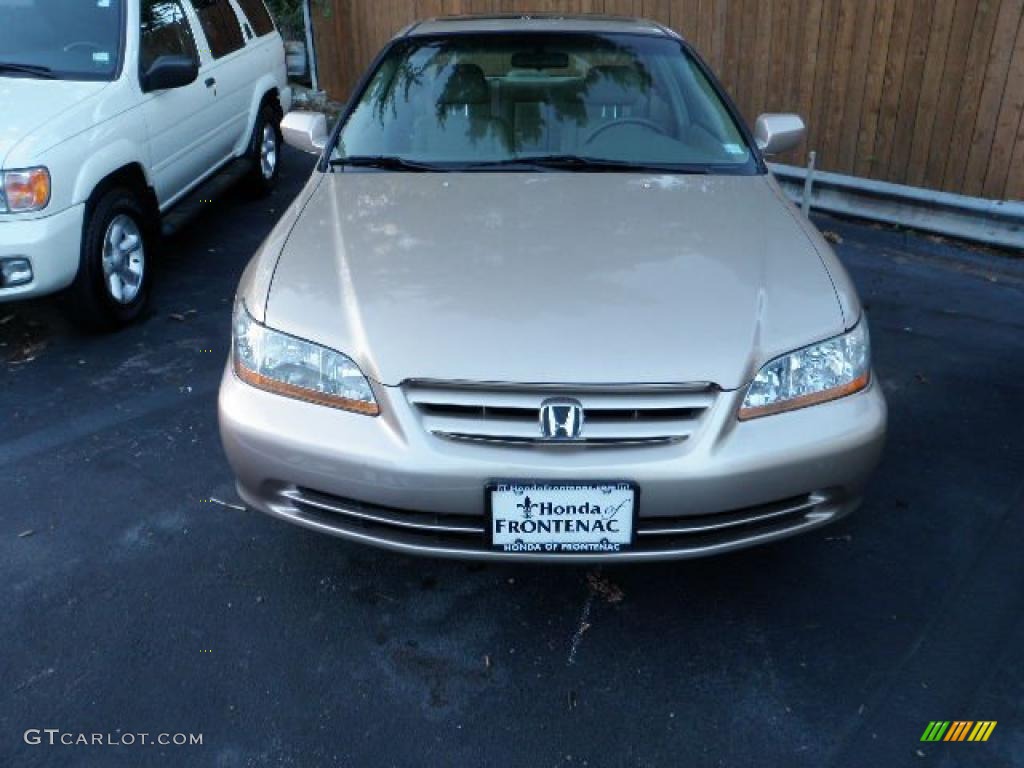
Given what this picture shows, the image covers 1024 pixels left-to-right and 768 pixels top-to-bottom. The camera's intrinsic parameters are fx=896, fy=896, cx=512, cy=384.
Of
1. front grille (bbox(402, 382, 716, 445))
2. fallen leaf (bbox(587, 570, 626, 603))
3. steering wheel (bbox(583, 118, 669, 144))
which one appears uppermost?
steering wheel (bbox(583, 118, 669, 144))

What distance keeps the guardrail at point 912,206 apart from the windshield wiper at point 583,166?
259 cm

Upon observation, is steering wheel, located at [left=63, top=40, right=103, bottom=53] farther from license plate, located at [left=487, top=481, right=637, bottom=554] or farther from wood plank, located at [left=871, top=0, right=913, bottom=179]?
wood plank, located at [left=871, top=0, right=913, bottom=179]

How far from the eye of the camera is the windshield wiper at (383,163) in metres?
3.30

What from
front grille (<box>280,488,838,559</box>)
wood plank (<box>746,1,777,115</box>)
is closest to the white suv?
front grille (<box>280,488,838,559</box>)

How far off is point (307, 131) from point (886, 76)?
4.09 meters

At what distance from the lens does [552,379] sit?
7.14 ft

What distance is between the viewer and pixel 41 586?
2.81 metres

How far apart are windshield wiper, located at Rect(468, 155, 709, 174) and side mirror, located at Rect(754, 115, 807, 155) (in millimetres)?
583

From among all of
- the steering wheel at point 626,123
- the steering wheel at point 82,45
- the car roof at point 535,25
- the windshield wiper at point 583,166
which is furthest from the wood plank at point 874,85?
the steering wheel at point 82,45

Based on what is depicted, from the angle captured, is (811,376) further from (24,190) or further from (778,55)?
(778,55)

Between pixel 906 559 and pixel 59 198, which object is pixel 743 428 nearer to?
pixel 906 559

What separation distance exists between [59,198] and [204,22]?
230cm

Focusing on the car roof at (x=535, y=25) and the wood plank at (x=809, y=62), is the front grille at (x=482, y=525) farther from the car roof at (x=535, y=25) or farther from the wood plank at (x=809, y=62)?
the wood plank at (x=809, y=62)

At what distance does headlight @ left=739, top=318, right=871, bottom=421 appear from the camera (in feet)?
7.45
